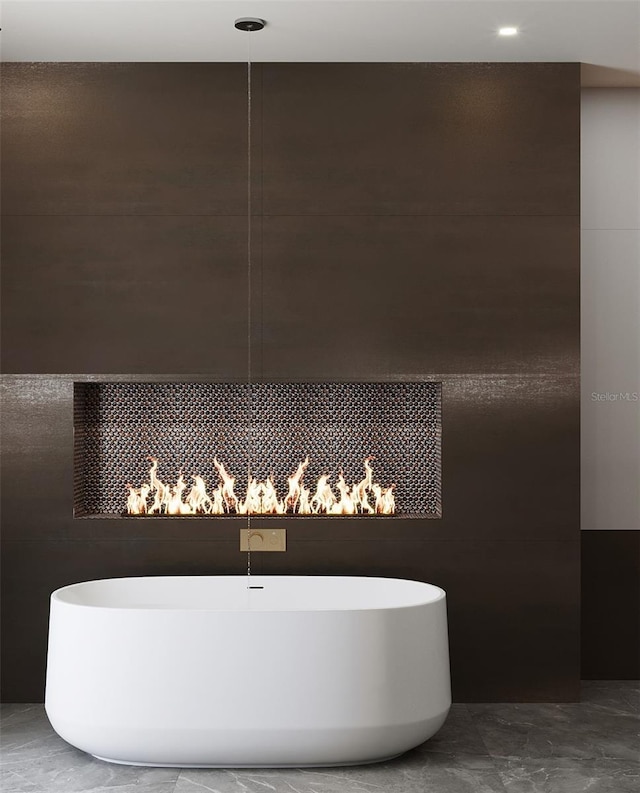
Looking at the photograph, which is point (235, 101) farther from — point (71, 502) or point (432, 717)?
point (432, 717)

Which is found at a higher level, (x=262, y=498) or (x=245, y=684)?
(x=262, y=498)

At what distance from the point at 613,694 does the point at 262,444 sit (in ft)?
6.64

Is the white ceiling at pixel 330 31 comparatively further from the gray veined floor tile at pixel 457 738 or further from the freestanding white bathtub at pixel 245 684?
the gray veined floor tile at pixel 457 738

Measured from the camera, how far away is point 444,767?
3453 mm

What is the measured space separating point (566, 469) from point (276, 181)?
1.86 m

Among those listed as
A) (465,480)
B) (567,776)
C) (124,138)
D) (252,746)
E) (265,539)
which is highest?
(124,138)

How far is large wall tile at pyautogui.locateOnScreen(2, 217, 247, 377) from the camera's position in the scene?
14.0 feet

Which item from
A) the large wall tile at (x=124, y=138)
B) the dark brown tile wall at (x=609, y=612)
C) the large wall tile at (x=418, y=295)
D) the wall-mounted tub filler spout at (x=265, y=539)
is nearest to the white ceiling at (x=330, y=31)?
the large wall tile at (x=124, y=138)

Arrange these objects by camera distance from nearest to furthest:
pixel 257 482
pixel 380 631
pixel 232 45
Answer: pixel 380 631 < pixel 232 45 < pixel 257 482

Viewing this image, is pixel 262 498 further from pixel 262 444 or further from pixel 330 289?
pixel 330 289

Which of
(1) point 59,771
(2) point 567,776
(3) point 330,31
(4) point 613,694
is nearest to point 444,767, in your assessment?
(2) point 567,776

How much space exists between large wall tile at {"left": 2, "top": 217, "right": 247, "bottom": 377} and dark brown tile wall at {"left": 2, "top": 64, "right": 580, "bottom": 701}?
0.03ft

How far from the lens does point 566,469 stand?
426 centimetres

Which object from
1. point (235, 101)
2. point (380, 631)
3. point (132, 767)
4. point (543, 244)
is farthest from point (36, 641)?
point (543, 244)
